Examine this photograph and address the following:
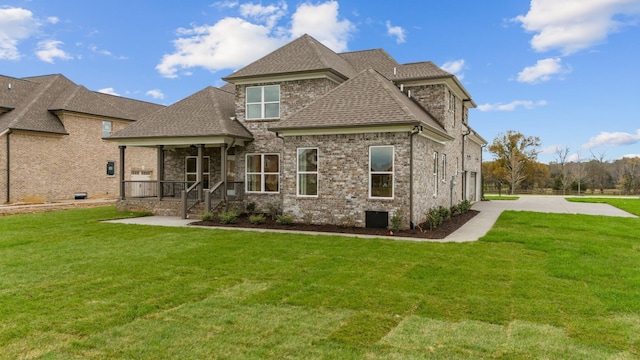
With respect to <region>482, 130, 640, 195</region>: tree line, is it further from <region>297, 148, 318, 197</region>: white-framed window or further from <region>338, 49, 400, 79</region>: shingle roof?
<region>297, 148, 318, 197</region>: white-framed window

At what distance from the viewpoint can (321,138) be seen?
46.8 feet

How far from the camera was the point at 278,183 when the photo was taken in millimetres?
17281

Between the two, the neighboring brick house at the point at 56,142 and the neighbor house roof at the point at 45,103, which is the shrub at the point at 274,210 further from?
the neighbor house roof at the point at 45,103

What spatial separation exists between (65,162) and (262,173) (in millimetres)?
16589

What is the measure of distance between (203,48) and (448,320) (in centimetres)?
2502

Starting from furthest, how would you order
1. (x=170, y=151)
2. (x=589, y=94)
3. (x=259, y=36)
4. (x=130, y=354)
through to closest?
(x=589, y=94), (x=259, y=36), (x=170, y=151), (x=130, y=354)

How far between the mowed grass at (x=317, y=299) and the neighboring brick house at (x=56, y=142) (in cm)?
1586

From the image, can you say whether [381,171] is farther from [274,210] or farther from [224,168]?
[224,168]

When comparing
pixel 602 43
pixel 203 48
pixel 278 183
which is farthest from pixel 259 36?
pixel 602 43

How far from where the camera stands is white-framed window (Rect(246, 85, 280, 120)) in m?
17.5

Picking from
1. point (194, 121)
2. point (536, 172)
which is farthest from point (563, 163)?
point (194, 121)

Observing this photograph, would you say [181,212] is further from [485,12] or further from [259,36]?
[485,12]

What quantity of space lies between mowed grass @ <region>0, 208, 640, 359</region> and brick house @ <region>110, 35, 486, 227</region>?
3277 millimetres

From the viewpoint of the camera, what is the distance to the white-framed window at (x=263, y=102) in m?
17.5
